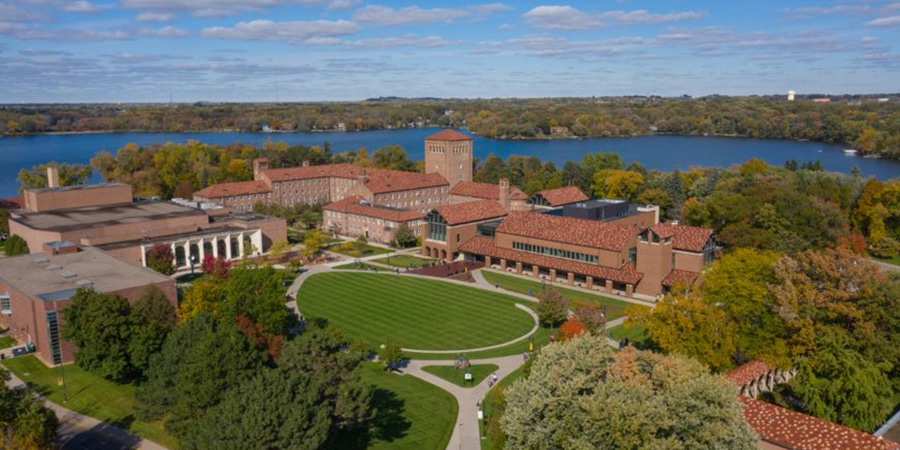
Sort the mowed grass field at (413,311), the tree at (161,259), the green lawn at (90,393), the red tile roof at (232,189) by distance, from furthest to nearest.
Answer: the red tile roof at (232,189), the tree at (161,259), the mowed grass field at (413,311), the green lawn at (90,393)

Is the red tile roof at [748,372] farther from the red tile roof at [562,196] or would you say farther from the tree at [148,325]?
the red tile roof at [562,196]

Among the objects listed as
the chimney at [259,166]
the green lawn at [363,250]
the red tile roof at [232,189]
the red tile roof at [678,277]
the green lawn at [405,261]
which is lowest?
the green lawn at [405,261]

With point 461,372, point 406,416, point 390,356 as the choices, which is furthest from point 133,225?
point 406,416

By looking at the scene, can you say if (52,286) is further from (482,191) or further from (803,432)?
(482,191)

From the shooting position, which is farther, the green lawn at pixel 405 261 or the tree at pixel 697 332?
the green lawn at pixel 405 261

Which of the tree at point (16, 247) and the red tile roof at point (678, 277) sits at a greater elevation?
the tree at point (16, 247)

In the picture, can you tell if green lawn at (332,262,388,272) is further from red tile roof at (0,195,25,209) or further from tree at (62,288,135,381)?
red tile roof at (0,195,25,209)

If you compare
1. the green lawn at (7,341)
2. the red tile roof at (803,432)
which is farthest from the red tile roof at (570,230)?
the green lawn at (7,341)

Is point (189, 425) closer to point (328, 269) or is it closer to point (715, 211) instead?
point (328, 269)

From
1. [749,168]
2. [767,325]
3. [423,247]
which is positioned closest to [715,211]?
[749,168]
